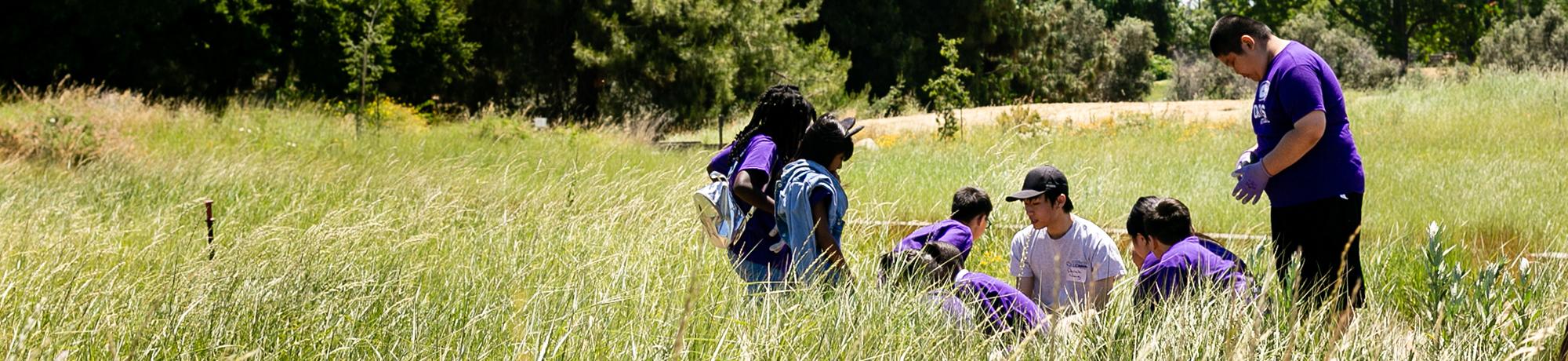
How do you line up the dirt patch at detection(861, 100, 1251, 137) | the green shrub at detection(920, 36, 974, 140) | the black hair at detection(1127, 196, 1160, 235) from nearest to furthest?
the black hair at detection(1127, 196, 1160, 235), the green shrub at detection(920, 36, 974, 140), the dirt patch at detection(861, 100, 1251, 137)

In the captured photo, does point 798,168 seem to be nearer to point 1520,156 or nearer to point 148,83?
point 1520,156

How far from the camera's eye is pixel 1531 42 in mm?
34188

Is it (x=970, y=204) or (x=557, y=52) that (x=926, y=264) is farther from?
(x=557, y=52)

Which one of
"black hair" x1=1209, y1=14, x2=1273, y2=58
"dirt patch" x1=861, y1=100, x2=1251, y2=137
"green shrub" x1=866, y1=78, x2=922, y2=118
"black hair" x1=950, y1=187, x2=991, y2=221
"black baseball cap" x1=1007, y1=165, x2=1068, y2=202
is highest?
"black hair" x1=1209, y1=14, x2=1273, y2=58

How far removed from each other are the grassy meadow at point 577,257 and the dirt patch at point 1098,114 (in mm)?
4772

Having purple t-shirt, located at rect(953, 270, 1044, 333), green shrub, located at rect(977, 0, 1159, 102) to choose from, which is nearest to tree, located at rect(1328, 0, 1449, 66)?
green shrub, located at rect(977, 0, 1159, 102)

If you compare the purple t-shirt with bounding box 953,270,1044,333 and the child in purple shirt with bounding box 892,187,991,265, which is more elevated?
the child in purple shirt with bounding box 892,187,991,265

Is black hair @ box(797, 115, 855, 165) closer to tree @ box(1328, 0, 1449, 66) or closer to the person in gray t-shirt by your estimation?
the person in gray t-shirt

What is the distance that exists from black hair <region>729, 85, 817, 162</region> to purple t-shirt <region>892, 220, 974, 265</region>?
53 centimetres

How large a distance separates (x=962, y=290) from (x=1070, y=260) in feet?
2.14

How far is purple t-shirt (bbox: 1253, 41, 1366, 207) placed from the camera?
412cm

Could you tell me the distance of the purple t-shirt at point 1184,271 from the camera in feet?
13.4

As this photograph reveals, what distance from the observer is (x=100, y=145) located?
10844mm

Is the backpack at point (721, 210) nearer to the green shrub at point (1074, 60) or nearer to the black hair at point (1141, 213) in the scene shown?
the black hair at point (1141, 213)
